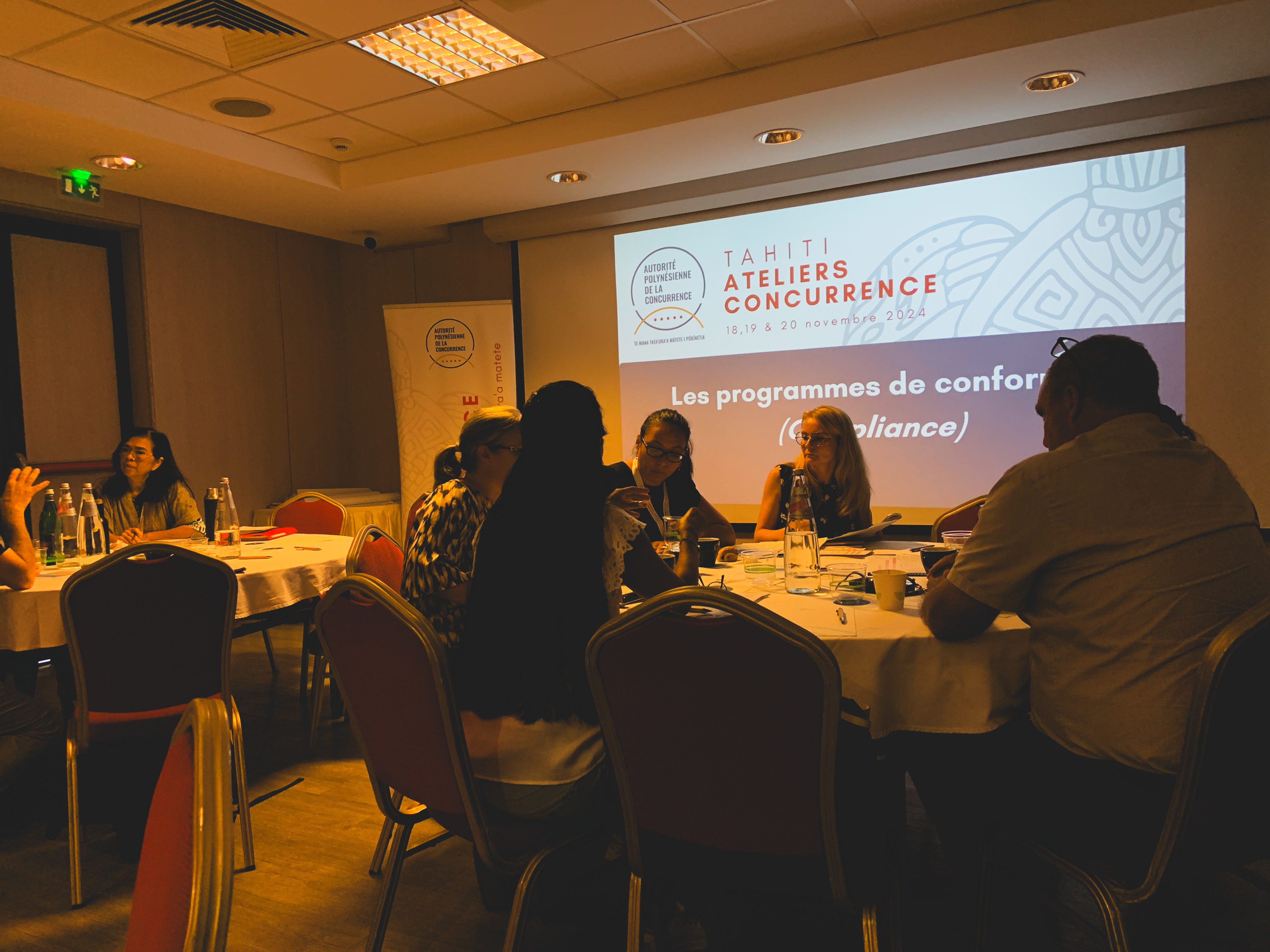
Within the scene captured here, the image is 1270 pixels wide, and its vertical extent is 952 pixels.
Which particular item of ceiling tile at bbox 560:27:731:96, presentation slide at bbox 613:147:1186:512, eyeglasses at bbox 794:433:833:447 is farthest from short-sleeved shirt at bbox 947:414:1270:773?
presentation slide at bbox 613:147:1186:512

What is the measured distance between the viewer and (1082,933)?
1.91 meters

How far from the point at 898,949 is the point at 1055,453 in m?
0.93

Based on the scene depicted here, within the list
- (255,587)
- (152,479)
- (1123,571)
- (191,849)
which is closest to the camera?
(191,849)

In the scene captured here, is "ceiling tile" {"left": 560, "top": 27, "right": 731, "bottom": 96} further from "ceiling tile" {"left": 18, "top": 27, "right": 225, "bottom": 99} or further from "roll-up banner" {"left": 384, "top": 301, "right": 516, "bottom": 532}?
"roll-up banner" {"left": 384, "top": 301, "right": 516, "bottom": 532}

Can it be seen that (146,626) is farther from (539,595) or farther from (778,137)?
(778,137)

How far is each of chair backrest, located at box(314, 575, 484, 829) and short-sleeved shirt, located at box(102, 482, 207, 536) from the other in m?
2.50

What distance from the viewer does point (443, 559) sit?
1990 millimetres

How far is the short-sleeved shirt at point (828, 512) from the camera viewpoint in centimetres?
324

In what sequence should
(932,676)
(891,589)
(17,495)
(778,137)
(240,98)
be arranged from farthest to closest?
(778,137), (240,98), (17,495), (891,589), (932,676)

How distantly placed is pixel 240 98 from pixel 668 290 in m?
2.63

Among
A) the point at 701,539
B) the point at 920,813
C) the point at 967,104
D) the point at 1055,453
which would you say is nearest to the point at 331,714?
the point at 701,539

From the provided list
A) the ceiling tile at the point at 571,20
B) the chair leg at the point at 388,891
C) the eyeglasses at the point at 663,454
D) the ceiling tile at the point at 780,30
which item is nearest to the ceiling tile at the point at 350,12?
the ceiling tile at the point at 571,20

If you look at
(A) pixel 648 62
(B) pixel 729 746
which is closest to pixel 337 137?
(A) pixel 648 62

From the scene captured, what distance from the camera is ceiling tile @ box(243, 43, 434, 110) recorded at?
3.67m
